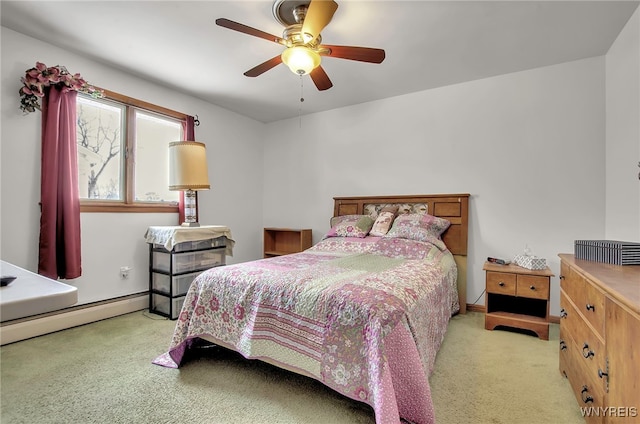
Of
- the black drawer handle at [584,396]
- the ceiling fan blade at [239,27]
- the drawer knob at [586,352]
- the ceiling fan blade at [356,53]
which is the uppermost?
the ceiling fan blade at [239,27]

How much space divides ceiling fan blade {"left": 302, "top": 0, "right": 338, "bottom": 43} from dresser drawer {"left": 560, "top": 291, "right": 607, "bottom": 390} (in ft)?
6.73

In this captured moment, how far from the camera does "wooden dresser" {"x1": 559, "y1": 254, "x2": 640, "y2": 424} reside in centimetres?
97

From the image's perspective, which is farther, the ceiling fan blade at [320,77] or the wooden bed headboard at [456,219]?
the wooden bed headboard at [456,219]

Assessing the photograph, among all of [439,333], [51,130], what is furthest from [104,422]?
[51,130]

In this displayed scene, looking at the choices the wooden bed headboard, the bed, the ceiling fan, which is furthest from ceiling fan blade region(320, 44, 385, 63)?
the wooden bed headboard

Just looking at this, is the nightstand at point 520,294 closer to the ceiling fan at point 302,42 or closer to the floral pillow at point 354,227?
the floral pillow at point 354,227

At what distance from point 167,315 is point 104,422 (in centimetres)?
159

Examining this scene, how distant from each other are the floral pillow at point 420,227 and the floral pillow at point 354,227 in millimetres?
287

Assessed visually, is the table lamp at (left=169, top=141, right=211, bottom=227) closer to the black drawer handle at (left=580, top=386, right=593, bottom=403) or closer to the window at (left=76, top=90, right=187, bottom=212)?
the window at (left=76, top=90, right=187, bottom=212)

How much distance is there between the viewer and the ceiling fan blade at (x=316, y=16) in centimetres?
162

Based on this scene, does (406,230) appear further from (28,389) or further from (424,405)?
(28,389)

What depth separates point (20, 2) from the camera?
81.4 inches

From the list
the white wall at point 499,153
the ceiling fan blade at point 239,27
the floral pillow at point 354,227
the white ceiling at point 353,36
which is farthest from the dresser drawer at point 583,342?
the ceiling fan blade at point 239,27

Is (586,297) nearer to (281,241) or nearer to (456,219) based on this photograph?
(456,219)
